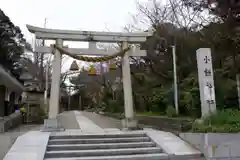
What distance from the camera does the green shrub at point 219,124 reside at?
25.9ft

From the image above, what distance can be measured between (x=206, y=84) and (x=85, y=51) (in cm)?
601

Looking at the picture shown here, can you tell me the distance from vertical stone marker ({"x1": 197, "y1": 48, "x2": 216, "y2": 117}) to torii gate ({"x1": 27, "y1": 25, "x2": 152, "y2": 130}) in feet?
12.4

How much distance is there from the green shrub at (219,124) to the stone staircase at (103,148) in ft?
4.73

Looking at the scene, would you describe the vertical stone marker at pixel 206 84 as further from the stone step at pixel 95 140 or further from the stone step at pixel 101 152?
the stone step at pixel 95 140

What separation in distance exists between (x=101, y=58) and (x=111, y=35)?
1.22 metres

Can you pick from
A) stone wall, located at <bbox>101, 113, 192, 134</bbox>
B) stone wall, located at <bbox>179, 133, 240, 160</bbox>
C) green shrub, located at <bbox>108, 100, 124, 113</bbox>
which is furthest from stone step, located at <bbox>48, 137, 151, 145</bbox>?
green shrub, located at <bbox>108, 100, 124, 113</bbox>

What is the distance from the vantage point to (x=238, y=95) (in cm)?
1212

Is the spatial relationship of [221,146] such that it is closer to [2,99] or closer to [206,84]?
[206,84]

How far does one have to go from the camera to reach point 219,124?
820cm

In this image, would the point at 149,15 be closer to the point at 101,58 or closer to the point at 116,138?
the point at 101,58

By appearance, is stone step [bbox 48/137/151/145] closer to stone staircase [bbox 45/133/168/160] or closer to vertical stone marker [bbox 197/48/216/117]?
stone staircase [bbox 45/133/168/160]

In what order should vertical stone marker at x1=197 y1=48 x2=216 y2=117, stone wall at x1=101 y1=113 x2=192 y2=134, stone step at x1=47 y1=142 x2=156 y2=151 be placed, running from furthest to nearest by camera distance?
stone wall at x1=101 y1=113 x2=192 y2=134
vertical stone marker at x1=197 y1=48 x2=216 y2=117
stone step at x1=47 y1=142 x2=156 y2=151

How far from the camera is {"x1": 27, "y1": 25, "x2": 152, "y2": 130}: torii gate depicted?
1176cm

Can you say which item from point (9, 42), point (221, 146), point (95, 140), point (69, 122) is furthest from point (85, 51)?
point (9, 42)
